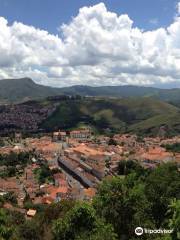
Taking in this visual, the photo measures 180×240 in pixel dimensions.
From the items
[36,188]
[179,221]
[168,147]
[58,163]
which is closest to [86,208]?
[179,221]

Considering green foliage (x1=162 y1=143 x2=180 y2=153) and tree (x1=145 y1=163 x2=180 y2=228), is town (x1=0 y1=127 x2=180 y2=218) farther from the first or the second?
tree (x1=145 y1=163 x2=180 y2=228)

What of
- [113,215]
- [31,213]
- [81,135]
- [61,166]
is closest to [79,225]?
[113,215]

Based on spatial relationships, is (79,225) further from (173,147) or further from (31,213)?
(173,147)

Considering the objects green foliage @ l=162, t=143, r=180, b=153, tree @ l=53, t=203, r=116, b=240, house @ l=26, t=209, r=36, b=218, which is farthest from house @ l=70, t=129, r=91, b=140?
tree @ l=53, t=203, r=116, b=240

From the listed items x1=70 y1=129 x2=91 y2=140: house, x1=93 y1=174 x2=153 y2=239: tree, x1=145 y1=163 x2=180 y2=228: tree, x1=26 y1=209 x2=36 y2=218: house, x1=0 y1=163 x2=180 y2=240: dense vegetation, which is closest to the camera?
x1=0 y1=163 x2=180 y2=240: dense vegetation

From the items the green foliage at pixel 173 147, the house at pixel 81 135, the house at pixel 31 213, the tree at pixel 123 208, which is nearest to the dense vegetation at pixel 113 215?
the tree at pixel 123 208

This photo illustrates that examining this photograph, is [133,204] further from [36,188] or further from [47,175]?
[47,175]
